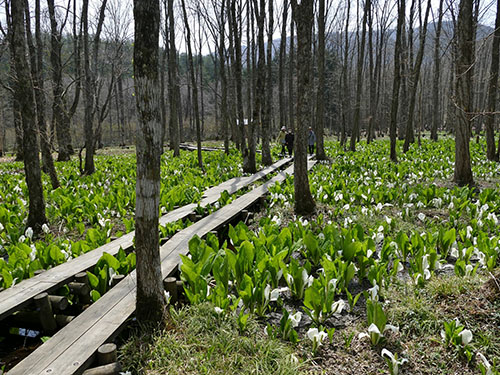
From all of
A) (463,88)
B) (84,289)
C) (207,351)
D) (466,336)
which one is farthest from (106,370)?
(463,88)

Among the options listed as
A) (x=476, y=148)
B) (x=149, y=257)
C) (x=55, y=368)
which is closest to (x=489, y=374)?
(x=149, y=257)

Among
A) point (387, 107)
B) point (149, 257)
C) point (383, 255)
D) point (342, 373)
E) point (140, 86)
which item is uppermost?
point (387, 107)

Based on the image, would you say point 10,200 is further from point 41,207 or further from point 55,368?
point 55,368

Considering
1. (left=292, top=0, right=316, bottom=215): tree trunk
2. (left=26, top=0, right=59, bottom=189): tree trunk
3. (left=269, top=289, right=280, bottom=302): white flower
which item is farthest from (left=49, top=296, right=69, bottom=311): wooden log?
(left=292, top=0, right=316, bottom=215): tree trunk

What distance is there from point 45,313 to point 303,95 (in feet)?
15.7

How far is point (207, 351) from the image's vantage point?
102 inches

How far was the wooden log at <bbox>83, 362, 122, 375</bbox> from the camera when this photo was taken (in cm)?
227

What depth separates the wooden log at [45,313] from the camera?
3.02 m

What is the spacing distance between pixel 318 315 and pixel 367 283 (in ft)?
3.78

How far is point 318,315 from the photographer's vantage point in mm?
2959

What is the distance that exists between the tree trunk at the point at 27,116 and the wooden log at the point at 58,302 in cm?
269

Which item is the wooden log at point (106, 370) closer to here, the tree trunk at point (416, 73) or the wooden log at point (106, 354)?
the wooden log at point (106, 354)

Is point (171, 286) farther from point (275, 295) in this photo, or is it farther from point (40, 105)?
point (40, 105)

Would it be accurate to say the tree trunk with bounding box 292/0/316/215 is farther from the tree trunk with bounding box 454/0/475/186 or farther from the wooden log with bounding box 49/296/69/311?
the wooden log with bounding box 49/296/69/311
